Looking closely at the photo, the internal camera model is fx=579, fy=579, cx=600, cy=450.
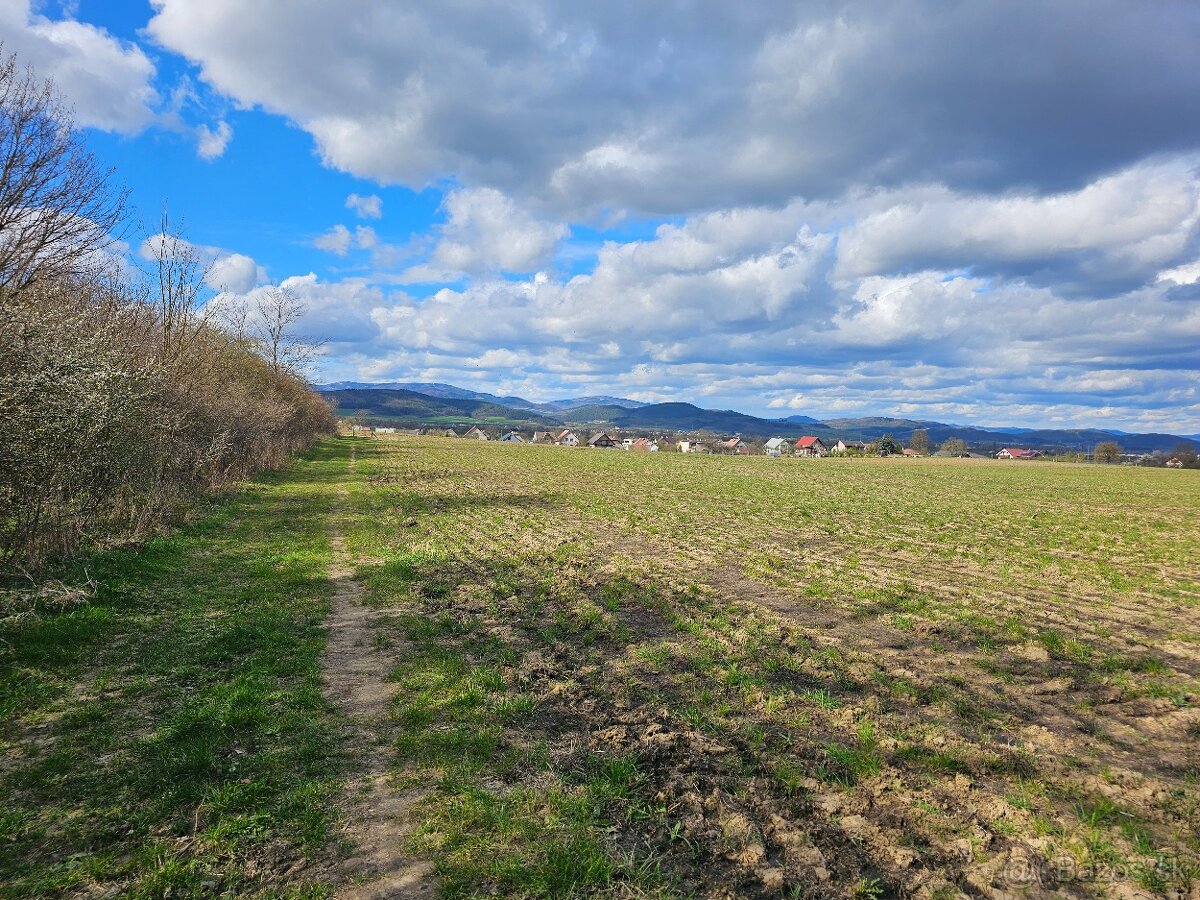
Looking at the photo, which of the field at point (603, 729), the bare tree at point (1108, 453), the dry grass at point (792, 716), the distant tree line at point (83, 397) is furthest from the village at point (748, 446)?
the field at point (603, 729)

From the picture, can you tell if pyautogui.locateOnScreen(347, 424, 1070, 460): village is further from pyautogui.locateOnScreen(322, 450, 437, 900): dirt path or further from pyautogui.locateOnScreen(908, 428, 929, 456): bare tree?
pyautogui.locateOnScreen(322, 450, 437, 900): dirt path

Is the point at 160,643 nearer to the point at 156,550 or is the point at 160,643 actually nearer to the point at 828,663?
the point at 156,550

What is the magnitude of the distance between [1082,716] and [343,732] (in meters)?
7.71

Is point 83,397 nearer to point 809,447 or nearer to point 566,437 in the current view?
point 809,447

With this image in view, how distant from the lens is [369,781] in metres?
4.80

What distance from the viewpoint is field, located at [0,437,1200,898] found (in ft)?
13.0

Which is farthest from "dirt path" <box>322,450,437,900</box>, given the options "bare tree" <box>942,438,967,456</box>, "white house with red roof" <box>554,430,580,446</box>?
"white house with red roof" <box>554,430,580,446</box>

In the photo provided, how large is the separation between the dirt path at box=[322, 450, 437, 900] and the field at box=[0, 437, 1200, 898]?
0.10 ft

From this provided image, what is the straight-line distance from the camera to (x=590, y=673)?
715 cm

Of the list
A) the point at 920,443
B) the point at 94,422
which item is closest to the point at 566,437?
the point at 920,443

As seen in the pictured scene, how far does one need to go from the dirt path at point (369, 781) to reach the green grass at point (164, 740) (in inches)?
7.9

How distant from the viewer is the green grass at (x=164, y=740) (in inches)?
153

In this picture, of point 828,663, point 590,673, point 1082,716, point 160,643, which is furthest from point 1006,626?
point 160,643

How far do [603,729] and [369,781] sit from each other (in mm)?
2177
